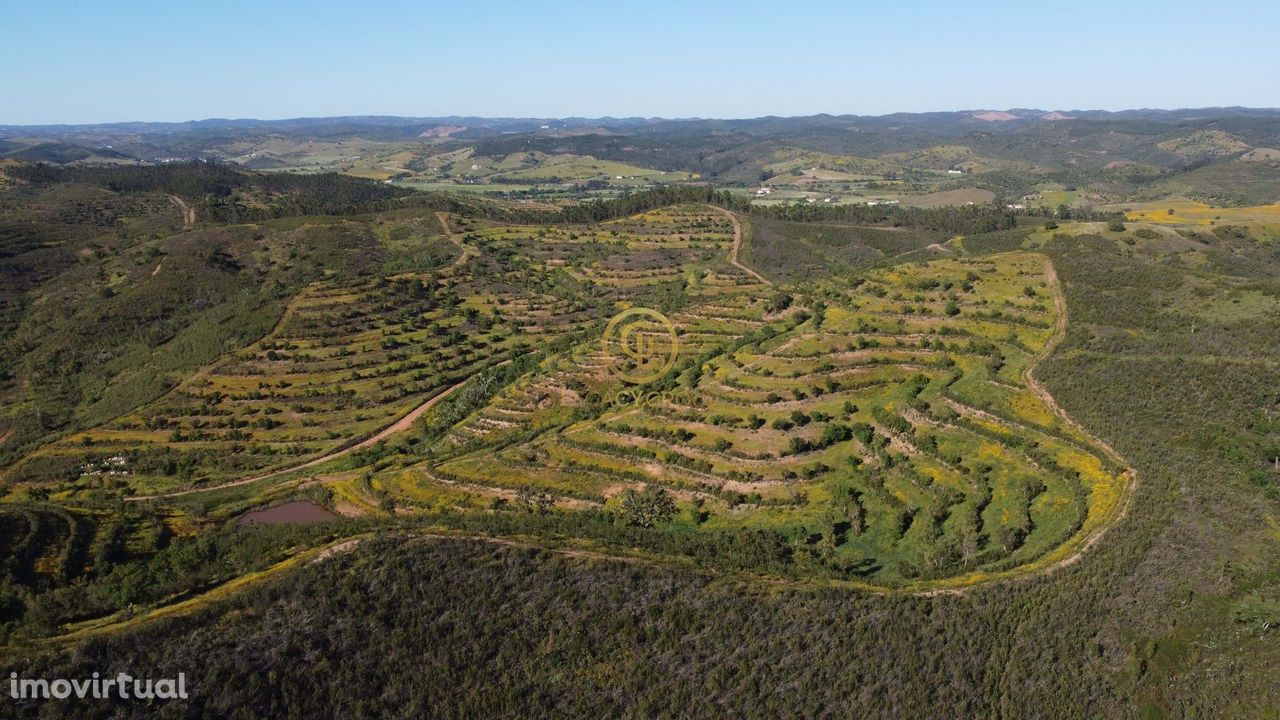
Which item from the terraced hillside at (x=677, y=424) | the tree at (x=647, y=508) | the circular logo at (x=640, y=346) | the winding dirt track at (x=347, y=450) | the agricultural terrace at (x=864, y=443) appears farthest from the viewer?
the circular logo at (x=640, y=346)

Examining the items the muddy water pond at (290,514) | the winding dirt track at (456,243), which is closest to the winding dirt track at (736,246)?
the winding dirt track at (456,243)

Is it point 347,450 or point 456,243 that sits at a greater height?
point 456,243

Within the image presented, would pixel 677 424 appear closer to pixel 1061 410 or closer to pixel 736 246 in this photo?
pixel 1061 410

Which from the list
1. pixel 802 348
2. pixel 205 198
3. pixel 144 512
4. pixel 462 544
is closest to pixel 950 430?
pixel 802 348

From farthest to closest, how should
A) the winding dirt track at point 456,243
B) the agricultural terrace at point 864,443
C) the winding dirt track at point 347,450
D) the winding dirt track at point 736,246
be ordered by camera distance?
the winding dirt track at point 456,243 → the winding dirt track at point 736,246 → the winding dirt track at point 347,450 → the agricultural terrace at point 864,443

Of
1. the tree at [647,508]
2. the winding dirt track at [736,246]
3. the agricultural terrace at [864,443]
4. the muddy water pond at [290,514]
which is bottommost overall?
the muddy water pond at [290,514]

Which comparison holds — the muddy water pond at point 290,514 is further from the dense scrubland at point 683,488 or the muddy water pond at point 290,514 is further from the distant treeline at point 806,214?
the distant treeline at point 806,214

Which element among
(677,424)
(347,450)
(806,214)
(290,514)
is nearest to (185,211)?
(347,450)

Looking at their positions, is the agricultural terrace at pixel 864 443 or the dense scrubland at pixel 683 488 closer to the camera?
the dense scrubland at pixel 683 488
